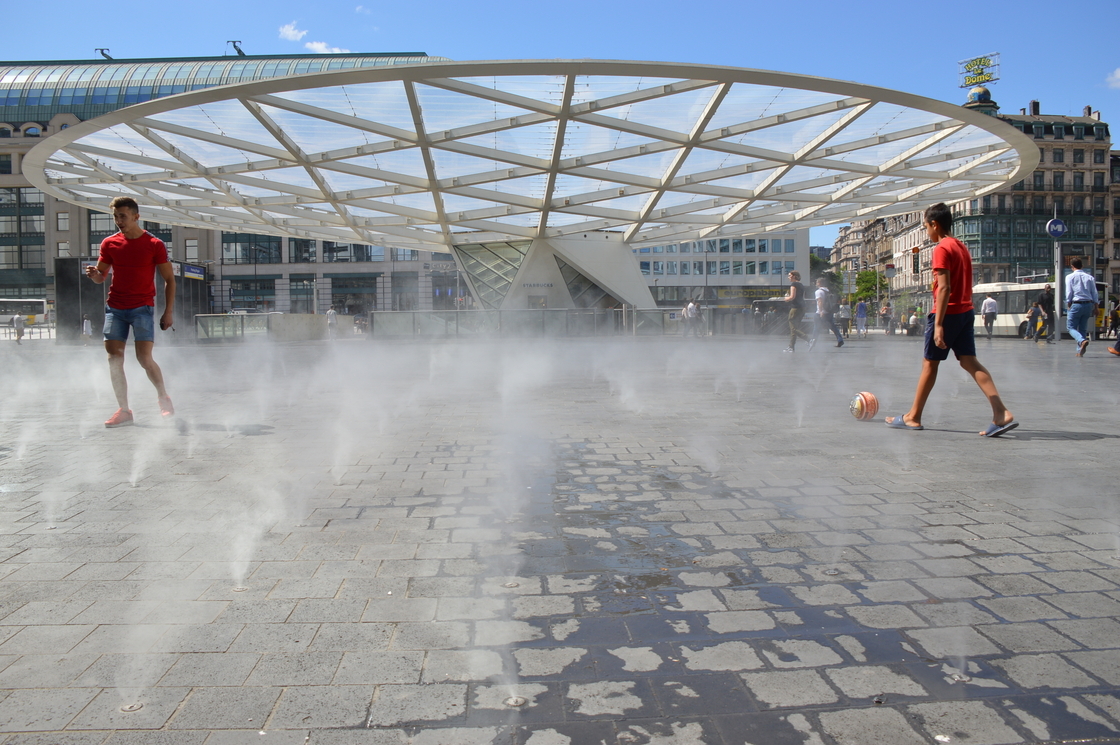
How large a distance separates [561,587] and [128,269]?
215 inches

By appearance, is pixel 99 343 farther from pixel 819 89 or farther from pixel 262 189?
pixel 819 89

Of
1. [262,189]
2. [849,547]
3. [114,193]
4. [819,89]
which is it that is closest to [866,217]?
[819,89]

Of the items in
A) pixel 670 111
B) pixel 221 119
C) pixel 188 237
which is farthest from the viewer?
pixel 188 237

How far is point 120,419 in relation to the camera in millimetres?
6449

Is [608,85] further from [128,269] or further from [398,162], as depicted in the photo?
[128,269]

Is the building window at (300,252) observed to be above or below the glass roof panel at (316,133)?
above

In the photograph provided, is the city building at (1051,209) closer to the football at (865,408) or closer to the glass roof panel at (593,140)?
the glass roof panel at (593,140)

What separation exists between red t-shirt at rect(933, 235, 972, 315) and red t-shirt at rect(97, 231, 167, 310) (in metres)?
6.27

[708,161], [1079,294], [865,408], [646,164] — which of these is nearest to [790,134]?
[708,161]

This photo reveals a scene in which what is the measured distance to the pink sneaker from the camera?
638cm

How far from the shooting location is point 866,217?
95.1 ft

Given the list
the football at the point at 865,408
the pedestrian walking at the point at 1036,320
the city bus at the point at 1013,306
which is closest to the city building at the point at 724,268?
the city bus at the point at 1013,306

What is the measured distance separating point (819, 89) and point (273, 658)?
51.8ft

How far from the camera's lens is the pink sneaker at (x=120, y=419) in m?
6.38
